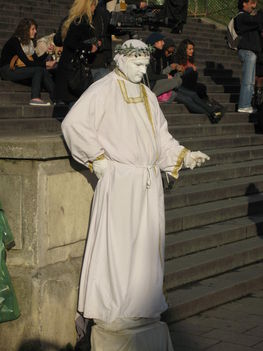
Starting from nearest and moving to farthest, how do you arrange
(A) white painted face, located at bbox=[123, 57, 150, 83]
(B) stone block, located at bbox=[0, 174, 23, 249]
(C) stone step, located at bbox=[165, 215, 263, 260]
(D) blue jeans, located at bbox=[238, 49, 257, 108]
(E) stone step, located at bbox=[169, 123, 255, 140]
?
(B) stone block, located at bbox=[0, 174, 23, 249]
(A) white painted face, located at bbox=[123, 57, 150, 83]
(C) stone step, located at bbox=[165, 215, 263, 260]
(E) stone step, located at bbox=[169, 123, 255, 140]
(D) blue jeans, located at bbox=[238, 49, 257, 108]

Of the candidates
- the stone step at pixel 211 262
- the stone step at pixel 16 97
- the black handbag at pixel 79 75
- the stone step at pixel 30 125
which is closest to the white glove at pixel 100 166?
the stone step at pixel 211 262

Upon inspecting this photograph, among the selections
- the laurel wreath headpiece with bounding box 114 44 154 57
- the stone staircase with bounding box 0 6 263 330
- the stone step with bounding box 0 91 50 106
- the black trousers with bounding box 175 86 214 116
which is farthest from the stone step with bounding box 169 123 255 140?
the laurel wreath headpiece with bounding box 114 44 154 57

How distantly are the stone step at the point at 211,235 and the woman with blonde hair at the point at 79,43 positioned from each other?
2.00 m

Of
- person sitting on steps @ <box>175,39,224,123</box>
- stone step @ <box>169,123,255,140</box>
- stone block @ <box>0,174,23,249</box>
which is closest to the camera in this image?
stone block @ <box>0,174,23,249</box>

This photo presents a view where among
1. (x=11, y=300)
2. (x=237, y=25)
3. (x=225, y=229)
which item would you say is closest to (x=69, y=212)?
(x=11, y=300)

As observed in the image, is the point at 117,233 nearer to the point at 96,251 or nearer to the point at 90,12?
the point at 96,251

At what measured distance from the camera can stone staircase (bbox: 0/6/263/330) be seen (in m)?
8.70

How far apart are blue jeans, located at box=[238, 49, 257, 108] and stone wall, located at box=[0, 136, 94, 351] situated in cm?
843

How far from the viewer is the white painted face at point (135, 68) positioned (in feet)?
22.6

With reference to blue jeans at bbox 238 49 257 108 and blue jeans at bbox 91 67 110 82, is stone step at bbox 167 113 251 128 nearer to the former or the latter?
blue jeans at bbox 238 49 257 108

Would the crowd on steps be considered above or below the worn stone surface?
above

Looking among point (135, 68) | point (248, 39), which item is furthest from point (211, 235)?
point (248, 39)

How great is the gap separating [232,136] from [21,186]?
7.31m

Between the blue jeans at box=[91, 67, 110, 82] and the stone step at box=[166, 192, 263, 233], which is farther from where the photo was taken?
the blue jeans at box=[91, 67, 110, 82]
